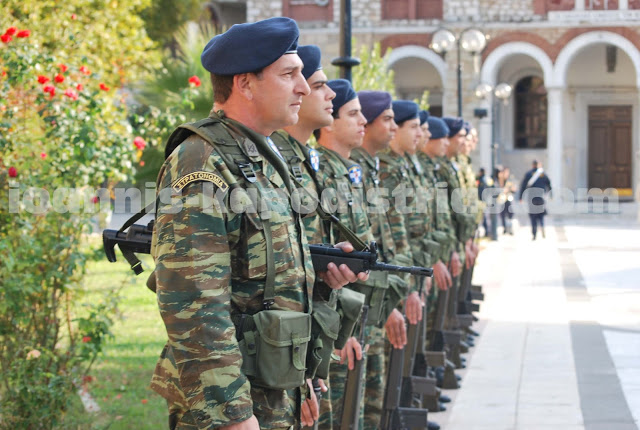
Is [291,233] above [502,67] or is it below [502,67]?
below

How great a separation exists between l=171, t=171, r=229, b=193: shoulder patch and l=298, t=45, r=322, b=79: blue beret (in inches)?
66.8

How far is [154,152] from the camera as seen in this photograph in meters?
9.84

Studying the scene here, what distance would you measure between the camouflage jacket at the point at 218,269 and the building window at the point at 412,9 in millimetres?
31373

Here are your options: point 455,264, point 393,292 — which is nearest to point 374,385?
point 393,292

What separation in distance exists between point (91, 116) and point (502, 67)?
30936 mm

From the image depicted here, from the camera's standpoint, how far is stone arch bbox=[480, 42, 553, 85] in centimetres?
3266

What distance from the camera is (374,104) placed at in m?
6.30

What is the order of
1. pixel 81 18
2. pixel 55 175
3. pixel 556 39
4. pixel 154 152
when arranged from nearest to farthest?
pixel 55 175 < pixel 154 152 < pixel 81 18 < pixel 556 39

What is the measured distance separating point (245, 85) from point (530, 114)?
3356 cm

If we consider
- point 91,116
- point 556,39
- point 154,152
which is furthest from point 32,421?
point 556,39

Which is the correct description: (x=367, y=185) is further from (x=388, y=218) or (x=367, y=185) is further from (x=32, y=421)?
(x=32, y=421)

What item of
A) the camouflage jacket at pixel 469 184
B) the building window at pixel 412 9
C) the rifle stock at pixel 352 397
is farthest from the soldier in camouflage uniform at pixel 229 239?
the building window at pixel 412 9

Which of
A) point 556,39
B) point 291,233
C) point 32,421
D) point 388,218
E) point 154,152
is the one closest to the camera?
point 291,233

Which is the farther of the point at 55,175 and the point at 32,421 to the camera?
the point at 55,175
